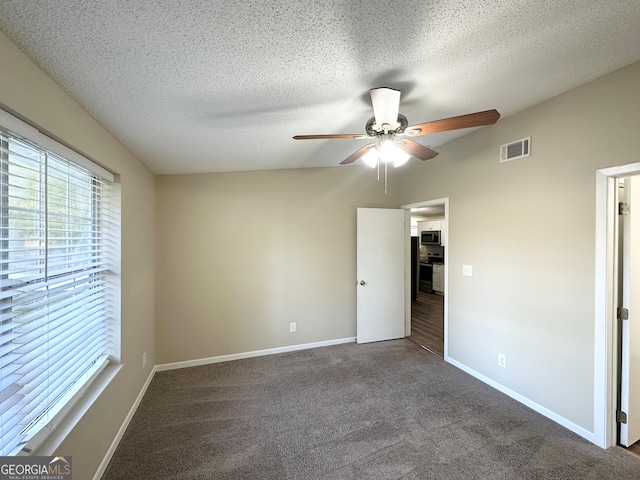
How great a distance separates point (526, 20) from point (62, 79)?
7.34 feet

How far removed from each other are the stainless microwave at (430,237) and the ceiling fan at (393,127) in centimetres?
496

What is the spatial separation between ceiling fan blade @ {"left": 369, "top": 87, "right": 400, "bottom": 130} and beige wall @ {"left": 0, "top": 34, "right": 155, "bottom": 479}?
1649 millimetres

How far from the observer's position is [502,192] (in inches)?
95.7

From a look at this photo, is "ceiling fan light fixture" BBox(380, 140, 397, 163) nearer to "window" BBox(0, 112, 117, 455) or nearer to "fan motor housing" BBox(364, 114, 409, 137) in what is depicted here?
"fan motor housing" BBox(364, 114, 409, 137)

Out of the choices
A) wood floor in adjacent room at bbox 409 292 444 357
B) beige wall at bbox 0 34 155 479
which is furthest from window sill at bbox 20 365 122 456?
wood floor in adjacent room at bbox 409 292 444 357

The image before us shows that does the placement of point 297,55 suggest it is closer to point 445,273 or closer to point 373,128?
point 373,128

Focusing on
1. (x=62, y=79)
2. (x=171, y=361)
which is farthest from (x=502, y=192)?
(x=171, y=361)

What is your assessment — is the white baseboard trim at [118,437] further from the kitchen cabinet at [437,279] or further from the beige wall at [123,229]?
the kitchen cabinet at [437,279]

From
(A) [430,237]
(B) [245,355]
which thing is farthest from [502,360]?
(A) [430,237]

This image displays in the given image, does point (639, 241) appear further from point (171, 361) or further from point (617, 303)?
point (171, 361)

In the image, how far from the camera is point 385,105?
159 centimetres

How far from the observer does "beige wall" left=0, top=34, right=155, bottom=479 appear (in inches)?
41.7

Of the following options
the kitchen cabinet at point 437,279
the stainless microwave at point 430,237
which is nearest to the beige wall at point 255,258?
the stainless microwave at point 430,237

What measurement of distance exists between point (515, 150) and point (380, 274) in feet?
6.98
